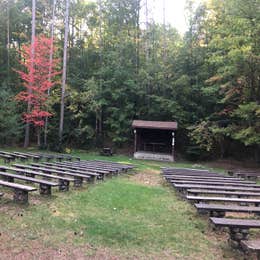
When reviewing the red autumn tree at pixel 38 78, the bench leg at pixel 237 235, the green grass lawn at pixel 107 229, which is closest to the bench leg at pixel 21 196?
the green grass lawn at pixel 107 229

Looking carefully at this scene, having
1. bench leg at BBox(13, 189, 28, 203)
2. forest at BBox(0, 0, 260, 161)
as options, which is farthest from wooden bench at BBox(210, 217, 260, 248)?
forest at BBox(0, 0, 260, 161)

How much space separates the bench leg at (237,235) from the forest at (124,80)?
16.5 m

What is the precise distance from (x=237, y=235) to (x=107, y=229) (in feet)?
6.57

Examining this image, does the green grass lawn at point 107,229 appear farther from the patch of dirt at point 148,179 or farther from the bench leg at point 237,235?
the patch of dirt at point 148,179

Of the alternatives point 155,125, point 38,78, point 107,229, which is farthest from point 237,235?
point 38,78

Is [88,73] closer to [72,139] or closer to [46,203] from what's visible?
[72,139]

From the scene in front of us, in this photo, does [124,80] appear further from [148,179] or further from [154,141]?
[148,179]

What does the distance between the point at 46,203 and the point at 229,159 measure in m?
21.2

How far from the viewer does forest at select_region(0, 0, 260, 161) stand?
21734 mm

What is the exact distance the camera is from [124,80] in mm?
27062

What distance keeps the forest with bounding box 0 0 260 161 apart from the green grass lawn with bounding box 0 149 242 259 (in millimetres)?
15175

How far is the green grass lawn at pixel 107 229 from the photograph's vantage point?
3.84 meters

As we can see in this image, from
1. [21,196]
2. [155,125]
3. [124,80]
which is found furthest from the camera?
[124,80]

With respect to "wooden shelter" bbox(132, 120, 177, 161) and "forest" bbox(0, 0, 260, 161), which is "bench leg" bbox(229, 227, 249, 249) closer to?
"forest" bbox(0, 0, 260, 161)
